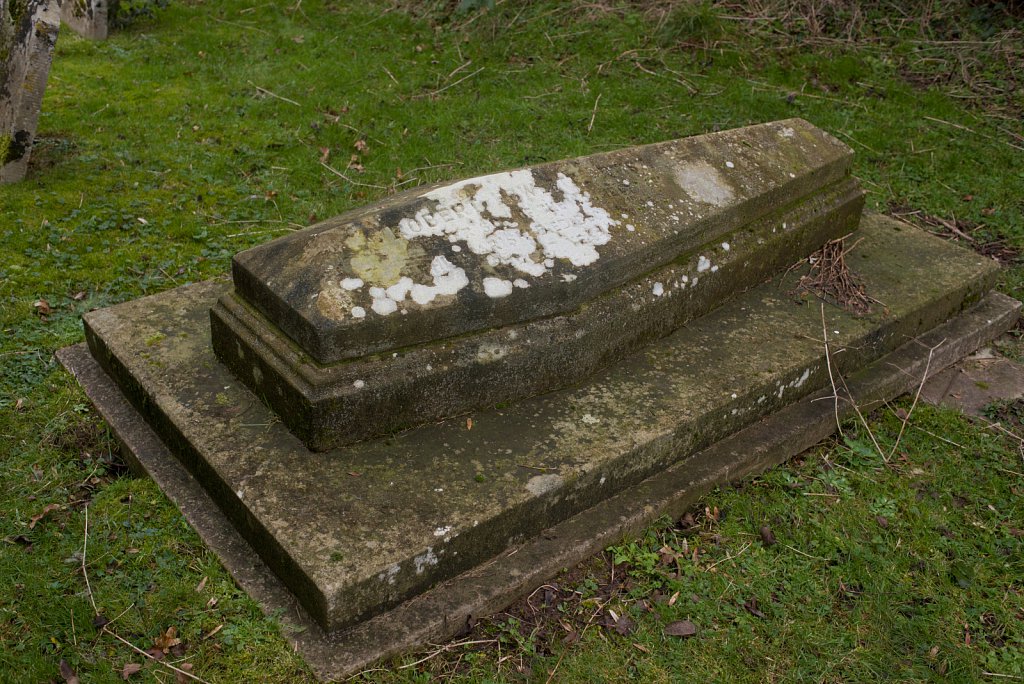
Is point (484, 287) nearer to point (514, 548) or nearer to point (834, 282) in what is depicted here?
point (514, 548)

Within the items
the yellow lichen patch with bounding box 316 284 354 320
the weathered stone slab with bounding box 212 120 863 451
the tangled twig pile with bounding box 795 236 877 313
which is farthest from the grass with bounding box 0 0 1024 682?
the yellow lichen patch with bounding box 316 284 354 320

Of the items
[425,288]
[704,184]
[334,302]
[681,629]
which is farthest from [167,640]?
[704,184]

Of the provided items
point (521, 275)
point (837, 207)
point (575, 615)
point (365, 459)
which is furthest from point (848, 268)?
point (365, 459)

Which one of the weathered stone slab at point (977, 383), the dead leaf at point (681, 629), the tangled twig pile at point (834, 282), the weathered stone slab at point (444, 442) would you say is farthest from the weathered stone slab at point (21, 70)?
the weathered stone slab at point (977, 383)

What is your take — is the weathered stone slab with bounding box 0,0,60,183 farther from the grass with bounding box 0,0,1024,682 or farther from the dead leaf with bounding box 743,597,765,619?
the dead leaf with bounding box 743,597,765,619

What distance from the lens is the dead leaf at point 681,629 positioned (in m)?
3.26

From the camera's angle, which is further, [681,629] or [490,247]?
[490,247]

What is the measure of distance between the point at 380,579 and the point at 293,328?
1.03 meters

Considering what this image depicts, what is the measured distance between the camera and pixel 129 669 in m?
2.86

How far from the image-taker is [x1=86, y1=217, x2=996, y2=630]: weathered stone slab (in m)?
2.98

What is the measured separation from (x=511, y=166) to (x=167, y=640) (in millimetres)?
4732

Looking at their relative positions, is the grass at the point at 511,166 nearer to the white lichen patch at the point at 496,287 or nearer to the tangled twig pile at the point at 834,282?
the tangled twig pile at the point at 834,282

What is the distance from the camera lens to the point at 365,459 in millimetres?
3266

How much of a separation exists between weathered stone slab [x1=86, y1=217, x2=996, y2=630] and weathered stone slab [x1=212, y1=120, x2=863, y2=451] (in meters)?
0.13
